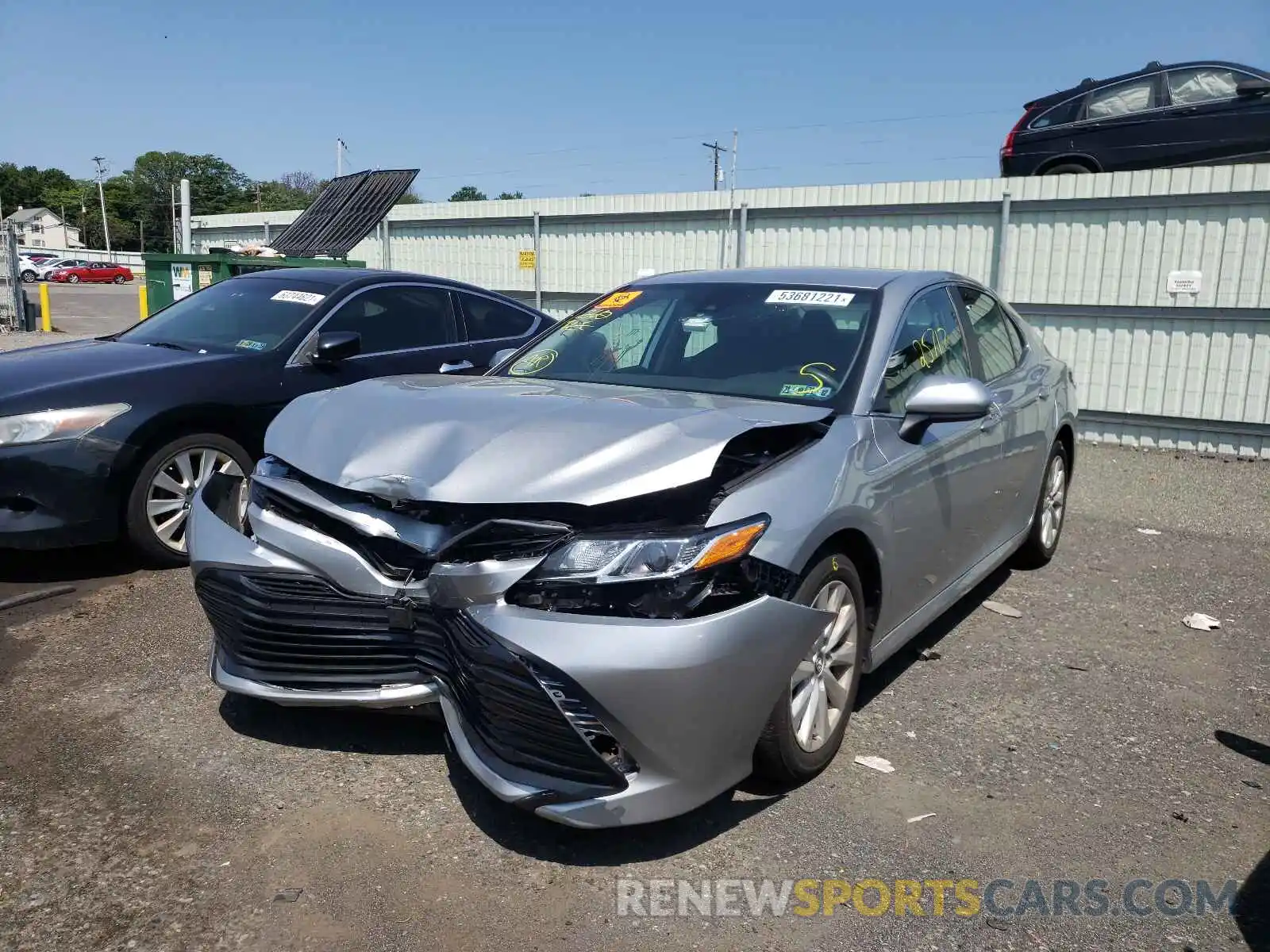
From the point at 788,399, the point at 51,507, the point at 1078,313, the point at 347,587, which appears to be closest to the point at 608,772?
the point at 347,587

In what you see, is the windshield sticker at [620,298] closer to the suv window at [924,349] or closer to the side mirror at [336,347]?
the suv window at [924,349]

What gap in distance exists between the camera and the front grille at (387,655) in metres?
2.66

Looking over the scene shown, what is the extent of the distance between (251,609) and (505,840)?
3.45 ft

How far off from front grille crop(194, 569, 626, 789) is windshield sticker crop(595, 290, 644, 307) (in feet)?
7.01

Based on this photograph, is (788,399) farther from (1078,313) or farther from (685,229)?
(685,229)

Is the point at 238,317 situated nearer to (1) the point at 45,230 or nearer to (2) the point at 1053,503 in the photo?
(2) the point at 1053,503

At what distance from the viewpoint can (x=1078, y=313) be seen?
10477 millimetres

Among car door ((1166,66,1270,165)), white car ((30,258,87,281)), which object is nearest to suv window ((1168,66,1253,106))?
car door ((1166,66,1270,165))

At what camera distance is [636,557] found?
2.69 metres

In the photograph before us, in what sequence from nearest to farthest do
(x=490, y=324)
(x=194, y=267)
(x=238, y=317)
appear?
(x=238, y=317) < (x=490, y=324) < (x=194, y=267)

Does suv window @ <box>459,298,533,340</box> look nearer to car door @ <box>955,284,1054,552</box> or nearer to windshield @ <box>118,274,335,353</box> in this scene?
windshield @ <box>118,274,335,353</box>

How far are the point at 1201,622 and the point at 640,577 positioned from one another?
3775 mm

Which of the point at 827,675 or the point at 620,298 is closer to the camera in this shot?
the point at 827,675

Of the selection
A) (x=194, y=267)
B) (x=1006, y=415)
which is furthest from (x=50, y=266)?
(x=1006, y=415)
